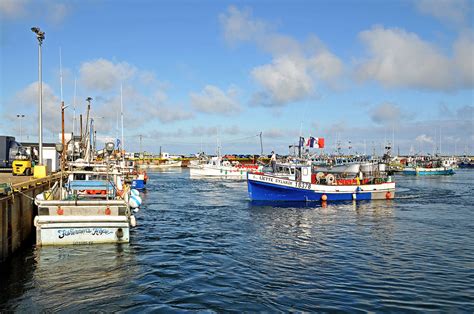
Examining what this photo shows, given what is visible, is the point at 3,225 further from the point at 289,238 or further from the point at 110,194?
the point at 289,238

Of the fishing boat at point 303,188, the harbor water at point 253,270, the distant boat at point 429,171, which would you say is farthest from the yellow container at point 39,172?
the distant boat at point 429,171

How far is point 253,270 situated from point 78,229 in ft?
24.2

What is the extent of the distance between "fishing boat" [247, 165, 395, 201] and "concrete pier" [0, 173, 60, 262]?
24314mm

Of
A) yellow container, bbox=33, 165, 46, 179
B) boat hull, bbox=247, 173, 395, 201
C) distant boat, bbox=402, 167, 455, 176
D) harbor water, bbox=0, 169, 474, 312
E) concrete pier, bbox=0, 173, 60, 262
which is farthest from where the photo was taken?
distant boat, bbox=402, 167, 455, 176

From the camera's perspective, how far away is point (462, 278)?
15.7 m

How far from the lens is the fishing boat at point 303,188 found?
42.6 m

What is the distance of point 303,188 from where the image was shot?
1687 inches

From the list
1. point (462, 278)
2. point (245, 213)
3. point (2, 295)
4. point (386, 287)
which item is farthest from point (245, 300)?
point (245, 213)

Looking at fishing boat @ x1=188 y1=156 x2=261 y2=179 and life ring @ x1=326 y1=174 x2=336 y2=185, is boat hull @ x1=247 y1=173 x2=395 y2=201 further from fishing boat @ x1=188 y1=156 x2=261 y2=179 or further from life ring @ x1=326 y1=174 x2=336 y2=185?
fishing boat @ x1=188 y1=156 x2=261 y2=179

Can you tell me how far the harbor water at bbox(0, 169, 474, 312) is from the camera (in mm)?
12656

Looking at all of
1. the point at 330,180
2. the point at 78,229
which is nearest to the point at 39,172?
the point at 78,229

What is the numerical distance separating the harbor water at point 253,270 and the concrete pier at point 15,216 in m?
0.64

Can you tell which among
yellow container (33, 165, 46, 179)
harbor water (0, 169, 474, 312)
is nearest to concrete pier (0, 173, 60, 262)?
harbor water (0, 169, 474, 312)

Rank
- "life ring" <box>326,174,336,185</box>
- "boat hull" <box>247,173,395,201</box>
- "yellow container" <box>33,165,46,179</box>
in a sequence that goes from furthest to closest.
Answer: "life ring" <box>326,174,336,185</box>, "boat hull" <box>247,173,395,201</box>, "yellow container" <box>33,165,46,179</box>
